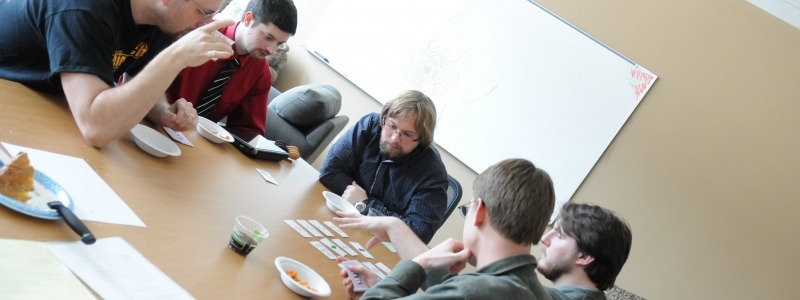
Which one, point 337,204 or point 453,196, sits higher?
point 453,196

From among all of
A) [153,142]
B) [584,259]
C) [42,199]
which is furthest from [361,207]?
[42,199]

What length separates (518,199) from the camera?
1.44m

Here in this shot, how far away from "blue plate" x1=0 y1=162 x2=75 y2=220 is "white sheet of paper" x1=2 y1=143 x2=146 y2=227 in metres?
0.03

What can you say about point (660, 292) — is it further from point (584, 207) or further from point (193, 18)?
point (193, 18)

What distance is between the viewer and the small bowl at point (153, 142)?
67.6 inches

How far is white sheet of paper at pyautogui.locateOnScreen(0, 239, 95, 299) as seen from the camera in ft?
2.87

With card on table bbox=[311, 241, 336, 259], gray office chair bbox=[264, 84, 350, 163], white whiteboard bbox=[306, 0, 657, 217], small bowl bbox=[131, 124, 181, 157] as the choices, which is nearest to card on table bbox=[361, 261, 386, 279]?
card on table bbox=[311, 241, 336, 259]

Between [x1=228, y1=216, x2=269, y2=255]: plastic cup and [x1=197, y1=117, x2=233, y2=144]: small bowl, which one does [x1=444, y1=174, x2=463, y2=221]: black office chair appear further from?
[x1=228, y1=216, x2=269, y2=255]: plastic cup

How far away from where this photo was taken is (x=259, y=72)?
113 inches

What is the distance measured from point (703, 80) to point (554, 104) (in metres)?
0.85

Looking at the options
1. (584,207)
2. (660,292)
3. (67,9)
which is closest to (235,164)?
(67,9)

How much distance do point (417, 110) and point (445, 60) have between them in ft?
5.25

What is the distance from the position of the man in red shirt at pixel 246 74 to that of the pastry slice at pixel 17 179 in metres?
1.48

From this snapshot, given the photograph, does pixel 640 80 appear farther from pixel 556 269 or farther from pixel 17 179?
pixel 17 179
